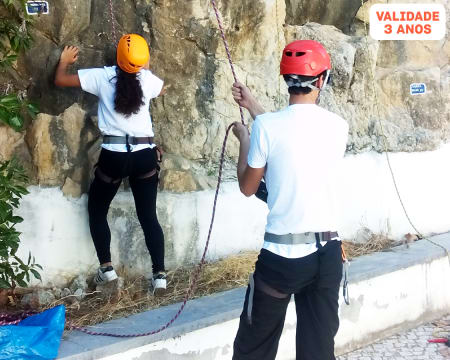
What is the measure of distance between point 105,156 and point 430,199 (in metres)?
3.83

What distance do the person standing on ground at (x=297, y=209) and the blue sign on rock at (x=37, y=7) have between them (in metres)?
2.30

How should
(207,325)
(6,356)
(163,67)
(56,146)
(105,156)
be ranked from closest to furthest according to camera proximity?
(6,356), (207,325), (105,156), (56,146), (163,67)

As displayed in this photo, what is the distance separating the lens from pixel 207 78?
5.47m

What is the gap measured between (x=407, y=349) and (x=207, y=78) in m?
2.67

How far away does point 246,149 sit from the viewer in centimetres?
326

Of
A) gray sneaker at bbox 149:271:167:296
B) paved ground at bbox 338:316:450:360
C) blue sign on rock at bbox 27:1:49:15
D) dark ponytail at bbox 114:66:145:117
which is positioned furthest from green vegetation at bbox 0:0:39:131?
paved ground at bbox 338:316:450:360

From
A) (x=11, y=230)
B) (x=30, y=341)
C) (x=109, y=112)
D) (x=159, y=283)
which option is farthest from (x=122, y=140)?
(x=30, y=341)

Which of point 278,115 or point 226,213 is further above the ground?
point 278,115

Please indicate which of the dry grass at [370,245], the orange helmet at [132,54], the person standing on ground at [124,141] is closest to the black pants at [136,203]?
the person standing on ground at [124,141]

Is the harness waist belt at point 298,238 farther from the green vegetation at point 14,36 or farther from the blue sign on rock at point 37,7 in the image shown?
the blue sign on rock at point 37,7

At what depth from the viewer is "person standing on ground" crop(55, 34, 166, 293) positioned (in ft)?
14.6

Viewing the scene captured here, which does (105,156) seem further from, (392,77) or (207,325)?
(392,77)

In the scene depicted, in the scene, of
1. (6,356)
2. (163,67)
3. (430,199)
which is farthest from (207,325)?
(430,199)

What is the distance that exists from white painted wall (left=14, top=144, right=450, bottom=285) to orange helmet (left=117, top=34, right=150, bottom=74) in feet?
3.54
